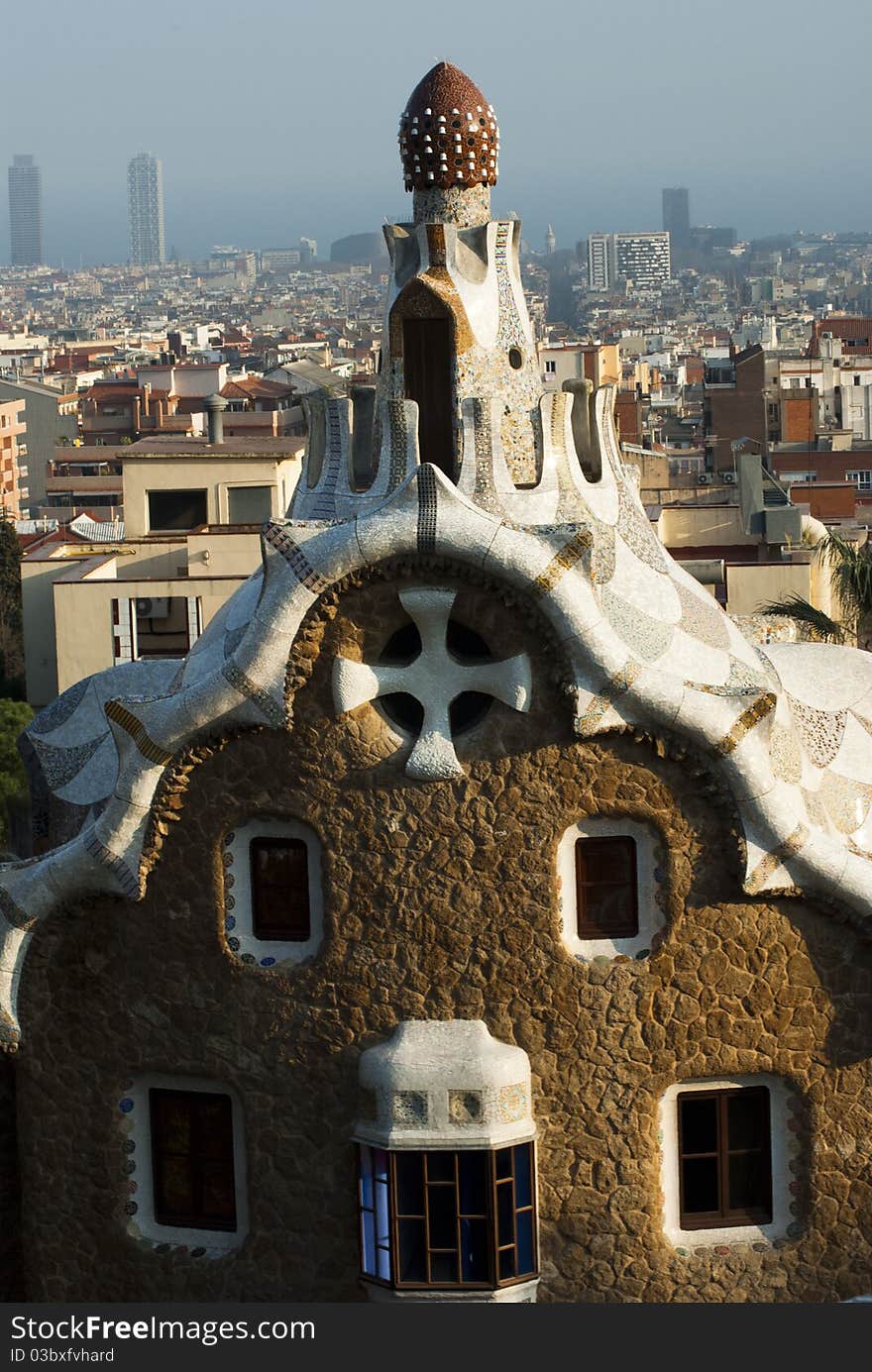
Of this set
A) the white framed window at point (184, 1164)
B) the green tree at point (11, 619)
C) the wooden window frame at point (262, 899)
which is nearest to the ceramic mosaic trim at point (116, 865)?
the wooden window frame at point (262, 899)

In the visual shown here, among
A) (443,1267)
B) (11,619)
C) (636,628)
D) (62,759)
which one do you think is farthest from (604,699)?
(11,619)

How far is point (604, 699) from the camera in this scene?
12891mm

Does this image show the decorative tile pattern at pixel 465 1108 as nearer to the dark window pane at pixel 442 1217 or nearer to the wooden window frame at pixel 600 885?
the dark window pane at pixel 442 1217

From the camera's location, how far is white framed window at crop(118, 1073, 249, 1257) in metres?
13.8

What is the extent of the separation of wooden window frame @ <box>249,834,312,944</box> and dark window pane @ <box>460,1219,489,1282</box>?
175 centimetres

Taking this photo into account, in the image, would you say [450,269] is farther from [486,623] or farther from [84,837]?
[84,837]

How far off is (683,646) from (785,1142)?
2733mm

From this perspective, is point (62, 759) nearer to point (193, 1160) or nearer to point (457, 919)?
point (193, 1160)

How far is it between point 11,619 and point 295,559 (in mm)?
38997

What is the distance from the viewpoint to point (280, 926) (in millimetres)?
13492

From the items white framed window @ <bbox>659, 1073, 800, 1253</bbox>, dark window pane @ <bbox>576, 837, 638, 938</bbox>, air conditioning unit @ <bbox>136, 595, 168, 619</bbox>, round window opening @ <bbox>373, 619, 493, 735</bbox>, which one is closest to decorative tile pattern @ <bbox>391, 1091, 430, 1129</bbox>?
dark window pane @ <bbox>576, 837, 638, 938</bbox>

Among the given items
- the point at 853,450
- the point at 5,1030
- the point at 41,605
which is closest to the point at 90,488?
the point at 853,450

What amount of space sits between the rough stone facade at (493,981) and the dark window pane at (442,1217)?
0.54 m

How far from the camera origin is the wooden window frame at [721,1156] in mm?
13531
